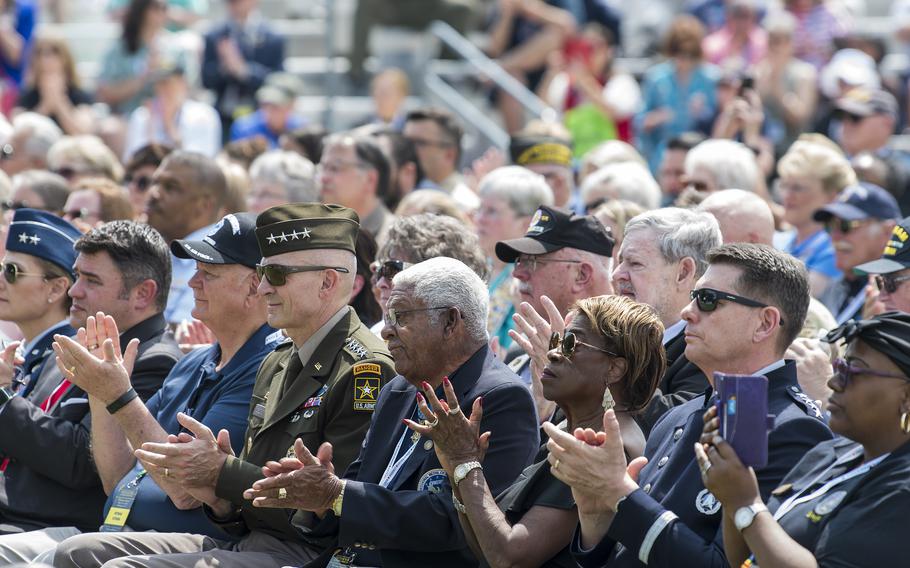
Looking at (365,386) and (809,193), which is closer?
(365,386)

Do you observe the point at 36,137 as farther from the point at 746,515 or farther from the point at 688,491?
the point at 746,515

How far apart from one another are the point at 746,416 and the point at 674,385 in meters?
1.76

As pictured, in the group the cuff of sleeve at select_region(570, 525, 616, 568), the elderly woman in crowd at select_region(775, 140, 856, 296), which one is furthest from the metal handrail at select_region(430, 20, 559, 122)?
the cuff of sleeve at select_region(570, 525, 616, 568)

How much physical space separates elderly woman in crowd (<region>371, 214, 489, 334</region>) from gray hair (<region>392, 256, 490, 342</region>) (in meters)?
1.04

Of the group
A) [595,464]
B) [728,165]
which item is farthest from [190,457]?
[728,165]

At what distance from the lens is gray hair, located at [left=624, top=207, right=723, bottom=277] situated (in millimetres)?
6070

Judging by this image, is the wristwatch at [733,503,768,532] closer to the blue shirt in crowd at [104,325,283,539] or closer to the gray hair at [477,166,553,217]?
the blue shirt in crowd at [104,325,283,539]

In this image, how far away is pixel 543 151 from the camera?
980cm

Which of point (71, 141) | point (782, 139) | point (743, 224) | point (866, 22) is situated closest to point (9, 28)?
point (71, 141)

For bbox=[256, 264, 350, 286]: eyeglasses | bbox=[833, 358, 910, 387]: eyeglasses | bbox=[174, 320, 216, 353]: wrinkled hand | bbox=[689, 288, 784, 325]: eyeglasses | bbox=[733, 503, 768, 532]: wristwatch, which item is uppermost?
bbox=[833, 358, 910, 387]: eyeglasses

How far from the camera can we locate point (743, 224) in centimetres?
698

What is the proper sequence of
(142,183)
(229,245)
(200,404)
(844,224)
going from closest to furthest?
(200,404)
(229,245)
(844,224)
(142,183)

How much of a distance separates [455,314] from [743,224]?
7.30 ft

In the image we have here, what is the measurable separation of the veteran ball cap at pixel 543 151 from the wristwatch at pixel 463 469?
205 inches
